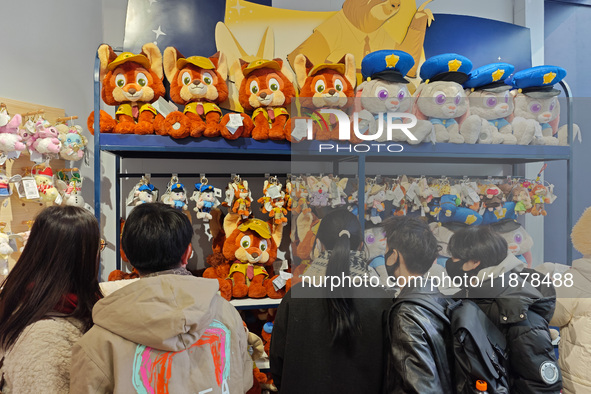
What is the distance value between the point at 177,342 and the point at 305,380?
21.6 inches

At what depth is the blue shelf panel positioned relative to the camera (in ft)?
5.75

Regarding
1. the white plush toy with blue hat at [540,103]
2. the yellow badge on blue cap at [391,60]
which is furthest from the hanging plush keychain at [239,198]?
the white plush toy with blue hat at [540,103]

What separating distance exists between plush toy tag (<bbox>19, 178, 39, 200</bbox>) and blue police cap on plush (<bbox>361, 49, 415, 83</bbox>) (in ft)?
5.77

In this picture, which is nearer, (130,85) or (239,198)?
(130,85)

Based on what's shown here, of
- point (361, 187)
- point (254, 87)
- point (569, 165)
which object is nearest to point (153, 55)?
point (254, 87)

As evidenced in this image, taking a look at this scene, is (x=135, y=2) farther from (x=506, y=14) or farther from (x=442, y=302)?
(x=506, y=14)

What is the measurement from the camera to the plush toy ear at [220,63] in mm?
2043

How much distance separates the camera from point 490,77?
2137 millimetres

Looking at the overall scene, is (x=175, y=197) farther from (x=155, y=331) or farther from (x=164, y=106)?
(x=155, y=331)

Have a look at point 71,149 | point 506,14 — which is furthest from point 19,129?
point 506,14

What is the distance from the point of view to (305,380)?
1251 mm

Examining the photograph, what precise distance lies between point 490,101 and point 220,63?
Result: 1531mm

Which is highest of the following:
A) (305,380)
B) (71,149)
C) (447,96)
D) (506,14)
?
(506,14)

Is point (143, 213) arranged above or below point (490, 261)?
above
